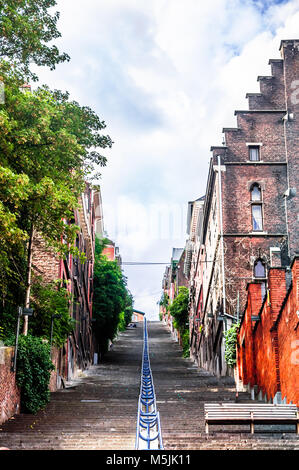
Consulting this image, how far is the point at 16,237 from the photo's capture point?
13.0 meters

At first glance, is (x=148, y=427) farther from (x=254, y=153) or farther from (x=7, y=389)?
(x=254, y=153)

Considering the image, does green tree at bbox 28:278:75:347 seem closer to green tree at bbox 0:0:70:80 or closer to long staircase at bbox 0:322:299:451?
long staircase at bbox 0:322:299:451

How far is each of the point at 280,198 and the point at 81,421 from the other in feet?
66.6

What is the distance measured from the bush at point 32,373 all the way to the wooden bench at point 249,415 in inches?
232

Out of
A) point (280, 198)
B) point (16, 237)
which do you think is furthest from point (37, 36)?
point (280, 198)

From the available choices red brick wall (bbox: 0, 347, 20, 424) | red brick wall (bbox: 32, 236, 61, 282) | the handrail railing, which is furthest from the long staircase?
red brick wall (bbox: 32, 236, 61, 282)

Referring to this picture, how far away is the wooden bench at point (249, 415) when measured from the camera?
41.4ft

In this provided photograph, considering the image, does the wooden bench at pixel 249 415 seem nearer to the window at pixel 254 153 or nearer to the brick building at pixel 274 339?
the brick building at pixel 274 339

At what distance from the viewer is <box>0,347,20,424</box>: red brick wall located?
1438 cm

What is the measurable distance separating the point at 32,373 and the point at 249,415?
7.06 m

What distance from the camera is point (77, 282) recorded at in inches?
1270

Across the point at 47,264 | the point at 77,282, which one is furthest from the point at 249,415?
the point at 77,282

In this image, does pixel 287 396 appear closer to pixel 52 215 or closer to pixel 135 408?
pixel 135 408

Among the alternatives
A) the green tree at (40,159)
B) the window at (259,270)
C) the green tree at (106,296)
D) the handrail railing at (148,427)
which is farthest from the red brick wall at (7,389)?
the green tree at (106,296)
